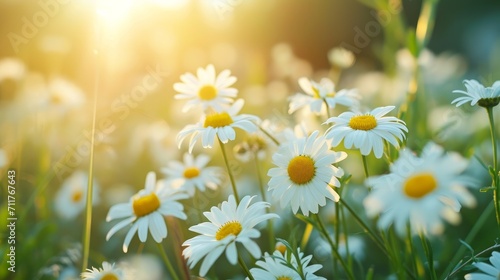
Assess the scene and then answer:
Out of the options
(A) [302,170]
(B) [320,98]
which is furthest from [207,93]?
(A) [302,170]

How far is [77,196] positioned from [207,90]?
110 cm

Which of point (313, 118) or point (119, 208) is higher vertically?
point (313, 118)

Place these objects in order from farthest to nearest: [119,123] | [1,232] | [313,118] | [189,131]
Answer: [119,123] → [313,118] → [1,232] → [189,131]

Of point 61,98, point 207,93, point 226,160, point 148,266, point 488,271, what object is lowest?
point 488,271

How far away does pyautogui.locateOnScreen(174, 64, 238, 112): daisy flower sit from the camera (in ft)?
4.42

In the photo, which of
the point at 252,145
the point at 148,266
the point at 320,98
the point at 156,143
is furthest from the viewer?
the point at 156,143

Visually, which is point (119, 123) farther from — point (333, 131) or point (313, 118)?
point (333, 131)

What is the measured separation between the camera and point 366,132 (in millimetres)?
965

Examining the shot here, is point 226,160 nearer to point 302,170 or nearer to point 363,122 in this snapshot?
point 302,170

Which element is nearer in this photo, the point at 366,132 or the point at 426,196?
the point at 426,196

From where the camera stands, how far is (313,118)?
198cm

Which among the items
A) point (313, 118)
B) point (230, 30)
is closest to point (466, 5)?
point (230, 30)

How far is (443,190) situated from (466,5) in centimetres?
778

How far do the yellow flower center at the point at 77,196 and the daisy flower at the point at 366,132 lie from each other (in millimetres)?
1481
